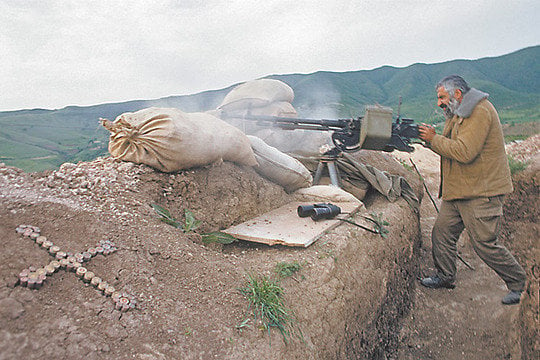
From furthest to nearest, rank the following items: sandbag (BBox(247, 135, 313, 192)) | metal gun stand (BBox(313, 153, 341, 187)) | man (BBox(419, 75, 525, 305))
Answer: metal gun stand (BBox(313, 153, 341, 187)), sandbag (BBox(247, 135, 313, 192)), man (BBox(419, 75, 525, 305))

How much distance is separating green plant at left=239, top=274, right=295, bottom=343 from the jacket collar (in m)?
2.43

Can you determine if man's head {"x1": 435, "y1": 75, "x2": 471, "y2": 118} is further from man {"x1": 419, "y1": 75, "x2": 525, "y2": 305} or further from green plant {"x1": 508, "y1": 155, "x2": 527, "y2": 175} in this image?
green plant {"x1": 508, "y1": 155, "x2": 527, "y2": 175}

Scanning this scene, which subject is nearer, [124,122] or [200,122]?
[124,122]

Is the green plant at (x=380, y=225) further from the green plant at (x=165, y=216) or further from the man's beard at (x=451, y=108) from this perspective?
the green plant at (x=165, y=216)

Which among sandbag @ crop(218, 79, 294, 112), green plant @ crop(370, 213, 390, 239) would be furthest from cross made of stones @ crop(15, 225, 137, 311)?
sandbag @ crop(218, 79, 294, 112)

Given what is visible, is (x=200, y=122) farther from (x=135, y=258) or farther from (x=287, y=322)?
(x=287, y=322)

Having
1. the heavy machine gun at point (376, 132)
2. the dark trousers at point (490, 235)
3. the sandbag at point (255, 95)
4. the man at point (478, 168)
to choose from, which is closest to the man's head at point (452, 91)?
the man at point (478, 168)

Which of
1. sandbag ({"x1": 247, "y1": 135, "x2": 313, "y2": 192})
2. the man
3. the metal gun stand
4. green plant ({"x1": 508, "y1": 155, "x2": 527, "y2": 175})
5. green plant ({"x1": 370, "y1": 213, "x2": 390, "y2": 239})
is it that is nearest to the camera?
the man

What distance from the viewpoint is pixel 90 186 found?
2.15 metres

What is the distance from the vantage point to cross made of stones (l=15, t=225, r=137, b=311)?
1.29 metres

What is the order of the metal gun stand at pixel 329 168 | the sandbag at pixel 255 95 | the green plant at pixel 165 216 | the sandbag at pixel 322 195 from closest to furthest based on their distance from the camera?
the green plant at pixel 165 216 → the sandbag at pixel 322 195 → the metal gun stand at pixel 329 168 → the sandbag at pixel 255 95

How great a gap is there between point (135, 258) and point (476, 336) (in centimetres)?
306

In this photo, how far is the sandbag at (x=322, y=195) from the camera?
11.6ft

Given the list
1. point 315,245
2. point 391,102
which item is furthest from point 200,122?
point 391,102
